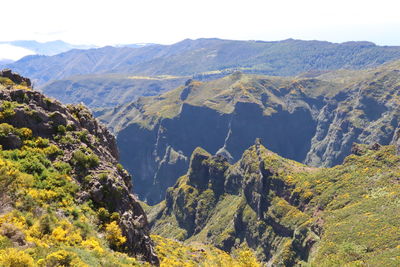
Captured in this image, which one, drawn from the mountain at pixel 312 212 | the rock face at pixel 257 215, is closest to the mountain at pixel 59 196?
the mountain at pixel 312 212

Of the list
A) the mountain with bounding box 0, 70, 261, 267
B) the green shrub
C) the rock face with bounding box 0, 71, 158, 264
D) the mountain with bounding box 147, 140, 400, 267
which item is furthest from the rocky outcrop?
the mountain with bounding box 147, 140, 400, 267

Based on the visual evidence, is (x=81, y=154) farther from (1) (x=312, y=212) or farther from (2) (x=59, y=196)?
(1) (x=312, y=212)

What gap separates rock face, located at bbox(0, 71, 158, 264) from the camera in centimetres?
4319

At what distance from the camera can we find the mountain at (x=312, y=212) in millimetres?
83562

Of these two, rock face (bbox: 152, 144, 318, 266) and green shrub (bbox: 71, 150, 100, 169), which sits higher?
green shrub (bbox: 71, 150, 100, 169)

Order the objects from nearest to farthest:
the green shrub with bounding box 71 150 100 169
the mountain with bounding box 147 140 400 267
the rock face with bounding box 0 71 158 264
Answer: the rock face with bounding box 0 71 158 264 < the green shrub with bounding box 71 150 100 169 < the mountain with bounding box 147 140 400 267

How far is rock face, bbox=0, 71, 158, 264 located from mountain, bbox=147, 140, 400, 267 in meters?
31.6

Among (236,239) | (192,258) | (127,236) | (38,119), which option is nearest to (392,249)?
(192,258)

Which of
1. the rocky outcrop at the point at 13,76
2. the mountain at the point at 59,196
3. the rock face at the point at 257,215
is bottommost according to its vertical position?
the rock face at the point at 257,215

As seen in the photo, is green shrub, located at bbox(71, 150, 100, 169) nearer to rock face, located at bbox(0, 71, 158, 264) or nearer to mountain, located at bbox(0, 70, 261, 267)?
rock face, located at bbox(0, 71, 158, 264)

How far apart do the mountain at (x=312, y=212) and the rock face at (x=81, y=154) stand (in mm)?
31608

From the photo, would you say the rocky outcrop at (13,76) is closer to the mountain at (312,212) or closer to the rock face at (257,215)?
the mountain at (312,212)

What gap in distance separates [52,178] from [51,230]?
1009 cm

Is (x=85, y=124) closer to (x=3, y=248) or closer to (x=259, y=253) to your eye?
(x=3, y=248)
